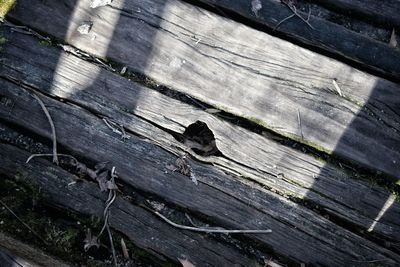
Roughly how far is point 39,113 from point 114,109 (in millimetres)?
452

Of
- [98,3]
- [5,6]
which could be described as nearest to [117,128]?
[98,3]

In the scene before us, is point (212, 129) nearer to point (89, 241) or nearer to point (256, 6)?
point (256, 6)

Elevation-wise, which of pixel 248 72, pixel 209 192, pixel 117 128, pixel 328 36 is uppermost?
pixel 328 36

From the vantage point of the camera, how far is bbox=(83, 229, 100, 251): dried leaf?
8.13ft

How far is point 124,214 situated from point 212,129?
70cm

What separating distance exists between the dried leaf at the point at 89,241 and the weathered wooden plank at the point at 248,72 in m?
0.98

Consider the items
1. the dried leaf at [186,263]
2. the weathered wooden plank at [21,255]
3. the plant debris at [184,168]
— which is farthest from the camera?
the plant debris at [184,168]

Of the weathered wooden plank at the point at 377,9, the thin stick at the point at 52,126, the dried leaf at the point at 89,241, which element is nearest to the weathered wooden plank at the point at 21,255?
the dried leaf at the point at 89,241

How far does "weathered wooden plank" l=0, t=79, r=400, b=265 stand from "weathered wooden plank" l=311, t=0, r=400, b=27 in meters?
1.21

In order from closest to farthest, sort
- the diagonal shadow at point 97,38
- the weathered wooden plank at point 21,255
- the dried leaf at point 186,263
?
the weathered wooden plank at point 21,255
the dried leaf at point 186,263
the diagonal shadow at point 97,38

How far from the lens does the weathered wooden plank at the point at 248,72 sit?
2562 millimetres

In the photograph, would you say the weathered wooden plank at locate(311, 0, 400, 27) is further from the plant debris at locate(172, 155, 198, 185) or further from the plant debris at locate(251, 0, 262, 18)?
the plant debris at locate(172, 155, 198, 185)

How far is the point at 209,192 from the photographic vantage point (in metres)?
2.56

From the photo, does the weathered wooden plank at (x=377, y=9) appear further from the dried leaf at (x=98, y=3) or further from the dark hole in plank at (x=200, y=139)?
the dried leaf at (x=98, y=3)
